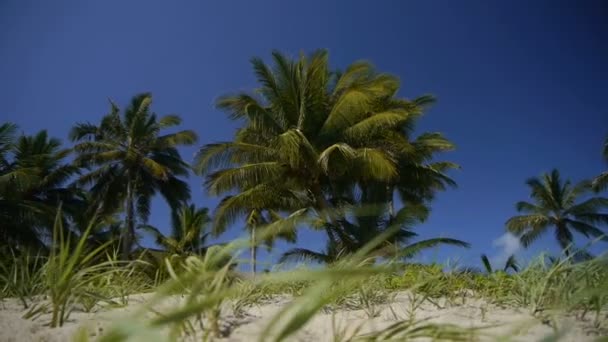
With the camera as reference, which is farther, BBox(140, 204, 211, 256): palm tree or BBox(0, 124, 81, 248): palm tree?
Answer: BBox(140, 204, 211, 256): palm tree

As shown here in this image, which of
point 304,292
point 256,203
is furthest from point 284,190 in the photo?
point 304,292

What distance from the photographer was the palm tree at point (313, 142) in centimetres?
1081

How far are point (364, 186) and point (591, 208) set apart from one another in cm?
1739

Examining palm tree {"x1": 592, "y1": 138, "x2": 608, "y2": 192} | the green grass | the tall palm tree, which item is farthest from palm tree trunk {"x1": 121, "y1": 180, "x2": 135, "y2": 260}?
palm tree {"x1": 592, "y1": 138, "x2": 608, "y2": 192}

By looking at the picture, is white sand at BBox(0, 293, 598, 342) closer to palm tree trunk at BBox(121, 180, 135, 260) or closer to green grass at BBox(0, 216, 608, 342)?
green grass at BBox(0, 216, 608, 342)

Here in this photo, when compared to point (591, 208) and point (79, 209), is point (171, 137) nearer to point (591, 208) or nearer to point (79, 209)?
point (79, 209)

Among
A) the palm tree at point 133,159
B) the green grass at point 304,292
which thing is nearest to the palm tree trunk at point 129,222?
the palm tree at point 133,159

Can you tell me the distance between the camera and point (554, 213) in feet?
79.0

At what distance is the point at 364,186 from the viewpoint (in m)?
12.5

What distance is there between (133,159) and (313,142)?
412 inches

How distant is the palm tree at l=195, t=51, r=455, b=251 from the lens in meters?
10.8

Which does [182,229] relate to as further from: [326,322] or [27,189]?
[326,322]

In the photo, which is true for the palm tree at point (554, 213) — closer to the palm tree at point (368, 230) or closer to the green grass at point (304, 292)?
the palm tree at point (368, 230)

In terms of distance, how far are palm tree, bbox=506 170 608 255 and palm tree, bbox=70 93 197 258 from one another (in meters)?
20.9
